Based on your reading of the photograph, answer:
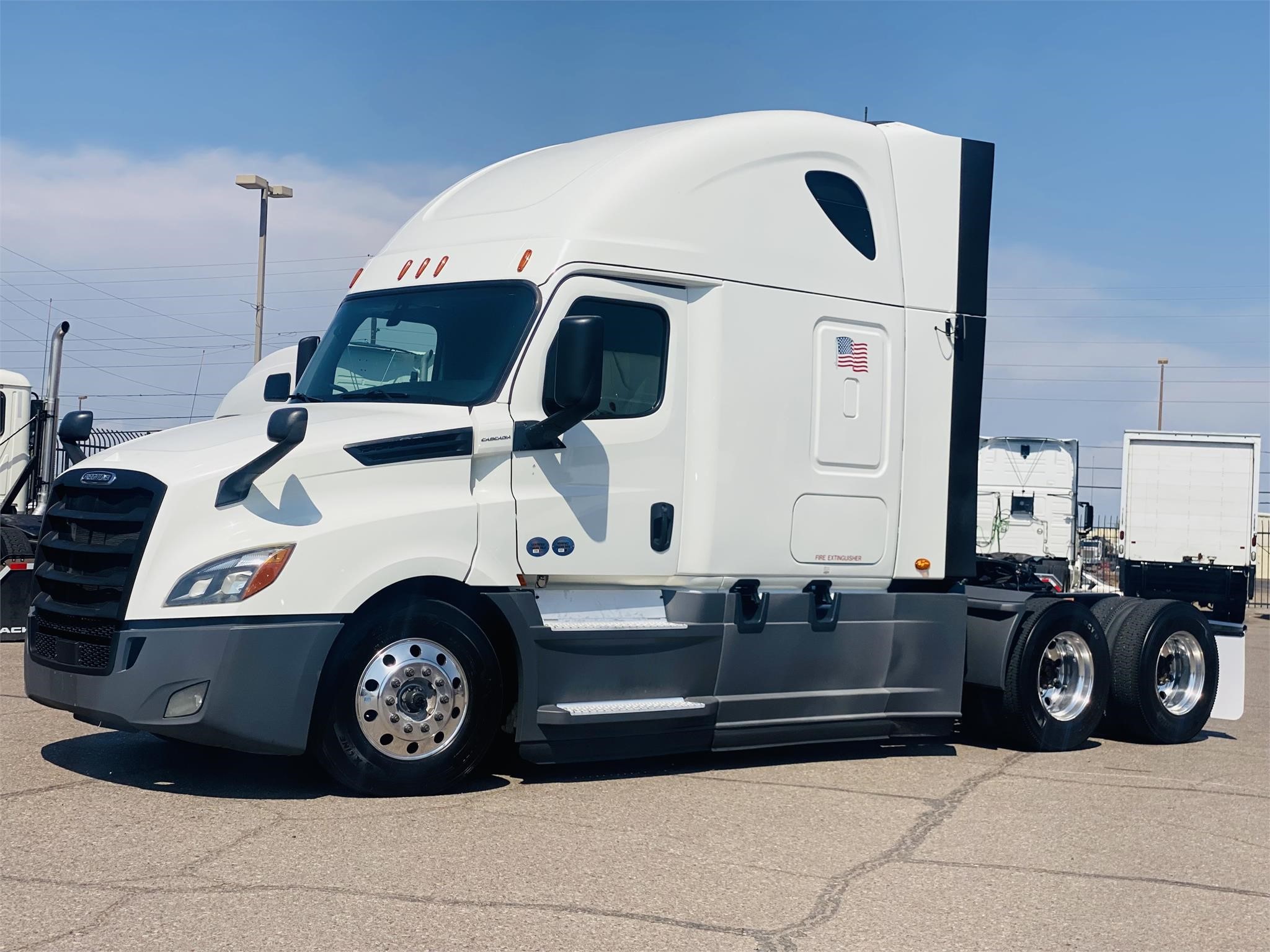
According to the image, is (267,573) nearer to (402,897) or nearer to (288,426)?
(288,426)

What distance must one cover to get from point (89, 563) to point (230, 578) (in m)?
0.83

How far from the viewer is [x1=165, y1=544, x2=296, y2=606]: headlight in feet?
21.4

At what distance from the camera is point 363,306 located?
845cm

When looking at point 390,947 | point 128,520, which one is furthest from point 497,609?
point 390,947

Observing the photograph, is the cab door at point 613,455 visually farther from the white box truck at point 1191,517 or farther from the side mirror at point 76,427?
the white box truck at point 1191,517

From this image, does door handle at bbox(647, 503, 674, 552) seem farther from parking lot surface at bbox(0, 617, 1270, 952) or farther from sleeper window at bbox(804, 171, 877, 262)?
sleeper window at bbox(804, 171, 877, 262)

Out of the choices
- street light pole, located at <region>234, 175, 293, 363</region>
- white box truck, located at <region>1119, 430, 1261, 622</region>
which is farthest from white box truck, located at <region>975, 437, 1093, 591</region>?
street light pole, located at <region>234, 175, 293, 363</region>

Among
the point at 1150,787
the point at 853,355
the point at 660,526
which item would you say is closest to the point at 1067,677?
the point at 1150,787

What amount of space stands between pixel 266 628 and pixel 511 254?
254cm

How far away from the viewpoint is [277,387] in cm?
910

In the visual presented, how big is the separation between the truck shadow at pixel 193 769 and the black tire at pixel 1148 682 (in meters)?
4.91

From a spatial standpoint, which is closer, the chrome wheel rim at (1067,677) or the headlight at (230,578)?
the headlight at (230,578)

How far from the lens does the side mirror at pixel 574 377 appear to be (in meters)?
7.24

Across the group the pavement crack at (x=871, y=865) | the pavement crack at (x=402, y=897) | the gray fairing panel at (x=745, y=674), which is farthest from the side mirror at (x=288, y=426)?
the pavement crack at (x=871, y=865)
